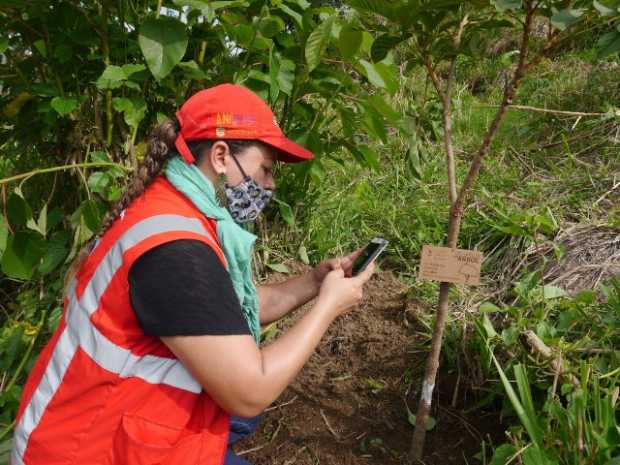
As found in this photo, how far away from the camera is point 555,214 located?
2434mm

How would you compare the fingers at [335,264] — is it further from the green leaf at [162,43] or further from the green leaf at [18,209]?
the green leaf at [18,209]

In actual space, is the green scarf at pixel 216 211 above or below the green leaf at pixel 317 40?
below

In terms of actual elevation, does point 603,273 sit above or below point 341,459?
above

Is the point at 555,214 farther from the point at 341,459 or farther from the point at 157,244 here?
the point at 157,244

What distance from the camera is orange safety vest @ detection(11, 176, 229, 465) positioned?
115cm

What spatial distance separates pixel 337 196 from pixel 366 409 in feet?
4.55

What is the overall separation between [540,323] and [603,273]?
0.49m

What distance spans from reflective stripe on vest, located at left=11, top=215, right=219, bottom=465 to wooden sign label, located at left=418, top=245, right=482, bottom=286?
1.88ft

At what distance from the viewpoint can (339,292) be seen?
1.36 m

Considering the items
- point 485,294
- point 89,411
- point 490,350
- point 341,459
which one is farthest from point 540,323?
point 89,411

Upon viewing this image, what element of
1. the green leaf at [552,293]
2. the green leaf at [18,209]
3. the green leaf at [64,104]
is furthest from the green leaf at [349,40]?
the green leaf at [552,293]

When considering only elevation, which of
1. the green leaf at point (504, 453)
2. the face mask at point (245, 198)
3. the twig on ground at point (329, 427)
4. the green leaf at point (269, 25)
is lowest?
the twig on ground at point (329, 427)

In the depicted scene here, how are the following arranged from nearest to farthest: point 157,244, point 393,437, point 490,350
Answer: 1. point 157,244
2. point 490,350
3. point 393,437

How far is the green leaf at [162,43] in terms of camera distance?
153 centimetres
